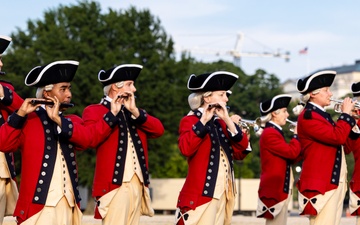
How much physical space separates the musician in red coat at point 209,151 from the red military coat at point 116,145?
0.68 m

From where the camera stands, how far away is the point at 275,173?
58.1ft

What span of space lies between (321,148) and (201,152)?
1859mm

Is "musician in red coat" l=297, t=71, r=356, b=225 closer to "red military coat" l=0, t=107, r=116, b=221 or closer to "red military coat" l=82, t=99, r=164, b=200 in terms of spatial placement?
"red military coat" l=82, t=99, r=164, b=200

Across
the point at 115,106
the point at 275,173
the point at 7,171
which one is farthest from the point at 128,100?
the point at 275,173

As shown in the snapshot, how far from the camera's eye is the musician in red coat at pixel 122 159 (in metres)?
13.8

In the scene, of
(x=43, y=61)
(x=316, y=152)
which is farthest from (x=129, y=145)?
(x=43, y=61)

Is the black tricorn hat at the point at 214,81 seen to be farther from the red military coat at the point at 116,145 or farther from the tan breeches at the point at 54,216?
the tan breeches at the point at 54,216

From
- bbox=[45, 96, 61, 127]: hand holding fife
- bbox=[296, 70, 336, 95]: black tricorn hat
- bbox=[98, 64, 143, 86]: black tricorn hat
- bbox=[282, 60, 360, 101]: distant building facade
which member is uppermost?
bbox=[282, 60, 360, 101]: distant building facade

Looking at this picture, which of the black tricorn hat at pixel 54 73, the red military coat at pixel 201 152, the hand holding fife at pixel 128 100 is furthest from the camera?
the hand holding fife at pixel 128 100

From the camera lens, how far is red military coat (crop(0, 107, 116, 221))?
11.6m

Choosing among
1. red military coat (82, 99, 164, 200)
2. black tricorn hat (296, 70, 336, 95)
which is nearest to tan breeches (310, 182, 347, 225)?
black tricorn hat (296, 70, 336, 95)

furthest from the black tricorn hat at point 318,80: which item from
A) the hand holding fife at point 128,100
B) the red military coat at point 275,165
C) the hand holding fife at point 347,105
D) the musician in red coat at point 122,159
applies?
the red military coat at point 275,165

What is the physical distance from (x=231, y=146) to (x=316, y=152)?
132 cm

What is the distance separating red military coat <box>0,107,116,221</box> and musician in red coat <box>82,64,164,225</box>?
1.78 m
